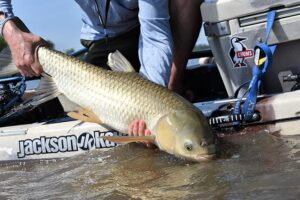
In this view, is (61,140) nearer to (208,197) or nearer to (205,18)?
(205,18)

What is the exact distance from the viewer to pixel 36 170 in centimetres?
327

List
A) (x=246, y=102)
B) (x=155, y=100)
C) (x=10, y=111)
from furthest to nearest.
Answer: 1. (x=10, y=111)
2. (x=246, y=102)
3. (x=155, y=100)

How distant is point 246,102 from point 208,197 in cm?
99

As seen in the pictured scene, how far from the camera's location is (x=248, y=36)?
3.27m

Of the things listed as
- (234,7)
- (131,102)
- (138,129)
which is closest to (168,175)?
(138,129)

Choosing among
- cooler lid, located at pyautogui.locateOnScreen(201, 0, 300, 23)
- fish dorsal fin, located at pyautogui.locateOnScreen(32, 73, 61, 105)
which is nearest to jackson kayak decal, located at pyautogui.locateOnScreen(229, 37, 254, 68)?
cooler lid, located at pyautogui.locateOnScreen(201, 0, 300, 23)

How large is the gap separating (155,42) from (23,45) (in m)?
0.79

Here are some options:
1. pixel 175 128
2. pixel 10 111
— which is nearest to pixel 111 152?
pixel 175 128

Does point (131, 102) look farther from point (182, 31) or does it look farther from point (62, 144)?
point (182, 31)

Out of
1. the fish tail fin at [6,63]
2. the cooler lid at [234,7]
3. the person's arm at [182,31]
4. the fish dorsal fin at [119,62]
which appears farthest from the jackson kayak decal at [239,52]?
the fish tail fin at [6,63]

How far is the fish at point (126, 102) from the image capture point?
8.43 ft

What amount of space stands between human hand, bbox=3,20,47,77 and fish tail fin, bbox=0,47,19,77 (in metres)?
0.13

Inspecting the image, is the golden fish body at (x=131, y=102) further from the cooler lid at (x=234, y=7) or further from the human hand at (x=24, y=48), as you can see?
the cooler lid at (x=234, y=7)

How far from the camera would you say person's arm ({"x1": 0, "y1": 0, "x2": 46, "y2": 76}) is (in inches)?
128
